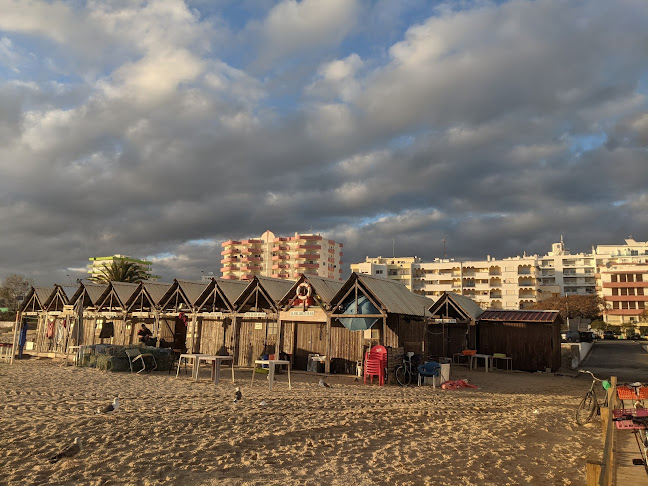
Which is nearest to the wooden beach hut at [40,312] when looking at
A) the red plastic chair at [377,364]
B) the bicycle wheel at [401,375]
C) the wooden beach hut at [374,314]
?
the wooden beach hut at [374,314]

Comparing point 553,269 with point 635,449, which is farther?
point 553,269

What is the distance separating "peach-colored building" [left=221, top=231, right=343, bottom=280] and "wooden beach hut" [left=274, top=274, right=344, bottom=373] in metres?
82.7

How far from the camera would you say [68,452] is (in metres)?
7.31

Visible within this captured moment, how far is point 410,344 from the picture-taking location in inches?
777

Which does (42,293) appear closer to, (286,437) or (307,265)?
(286,437)

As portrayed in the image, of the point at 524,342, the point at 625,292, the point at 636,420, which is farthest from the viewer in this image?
the point at 625,292

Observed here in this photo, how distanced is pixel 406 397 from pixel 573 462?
6.47 meters

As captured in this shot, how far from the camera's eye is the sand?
23.2ft

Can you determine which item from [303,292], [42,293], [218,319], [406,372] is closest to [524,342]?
[406,372]

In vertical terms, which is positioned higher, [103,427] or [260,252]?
[260,252]

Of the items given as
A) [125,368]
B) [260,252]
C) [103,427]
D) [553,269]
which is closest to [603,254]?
[553,269]

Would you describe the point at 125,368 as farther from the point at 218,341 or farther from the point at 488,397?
the point at 488,397

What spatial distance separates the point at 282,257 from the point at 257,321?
3539 inches

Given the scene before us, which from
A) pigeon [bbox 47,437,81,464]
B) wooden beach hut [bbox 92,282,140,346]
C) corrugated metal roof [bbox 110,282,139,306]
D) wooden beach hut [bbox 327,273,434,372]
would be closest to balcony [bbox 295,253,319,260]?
wooden beach hut [bbox 92,282,140,346]
